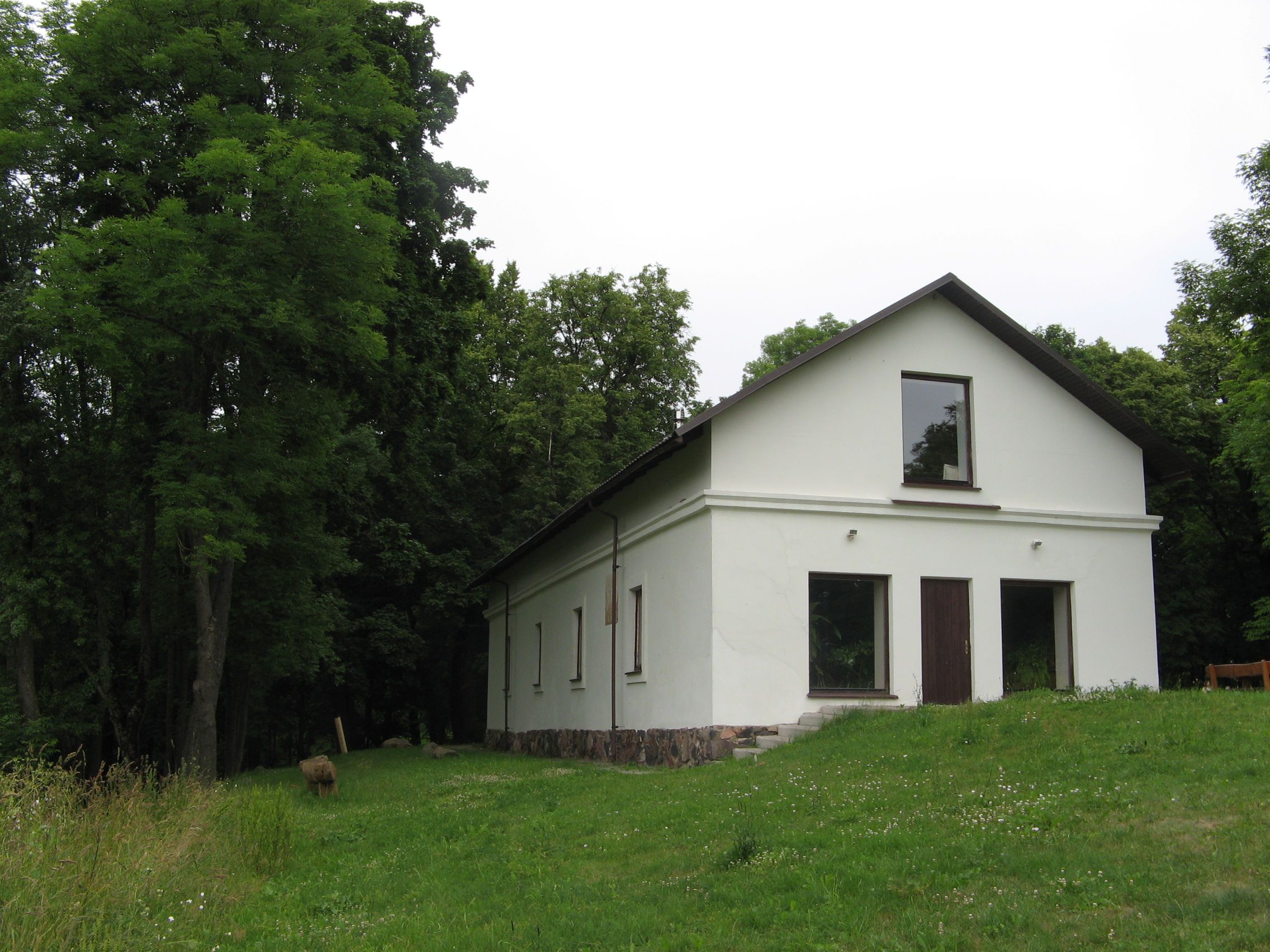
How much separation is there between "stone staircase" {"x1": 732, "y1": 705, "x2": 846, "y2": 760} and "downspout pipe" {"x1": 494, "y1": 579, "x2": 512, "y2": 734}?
628 inches

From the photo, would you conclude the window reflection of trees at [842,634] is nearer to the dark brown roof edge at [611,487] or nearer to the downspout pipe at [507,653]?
the dark brown roof edge at [611,487]

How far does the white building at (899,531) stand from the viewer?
1719 cm

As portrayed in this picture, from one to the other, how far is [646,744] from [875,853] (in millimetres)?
10863

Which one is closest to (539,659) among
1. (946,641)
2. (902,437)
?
(946,641)

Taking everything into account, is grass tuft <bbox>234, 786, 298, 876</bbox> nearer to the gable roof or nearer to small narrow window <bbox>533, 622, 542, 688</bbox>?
the gable roof

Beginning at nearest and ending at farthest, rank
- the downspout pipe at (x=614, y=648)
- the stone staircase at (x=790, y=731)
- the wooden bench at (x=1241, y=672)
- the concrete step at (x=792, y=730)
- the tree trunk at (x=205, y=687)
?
the wooden bench at (x=1241, y=672), the stone staircase at (x=790, y=731), the concrete step at (x=792, y=730), the tree trunk at (x=205, y=687), the downspout pipe at (x=614, y=648)

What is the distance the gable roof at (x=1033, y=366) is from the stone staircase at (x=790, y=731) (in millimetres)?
4350

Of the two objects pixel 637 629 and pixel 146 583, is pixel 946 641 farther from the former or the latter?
pixel 146 583

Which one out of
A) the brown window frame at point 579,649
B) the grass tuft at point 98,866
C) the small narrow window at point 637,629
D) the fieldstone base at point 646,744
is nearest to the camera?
the grass tuft at point 98,866

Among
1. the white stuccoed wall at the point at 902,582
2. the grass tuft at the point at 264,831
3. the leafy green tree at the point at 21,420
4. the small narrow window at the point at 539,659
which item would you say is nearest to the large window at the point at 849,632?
the white stuccoed wall at the point at 902,582

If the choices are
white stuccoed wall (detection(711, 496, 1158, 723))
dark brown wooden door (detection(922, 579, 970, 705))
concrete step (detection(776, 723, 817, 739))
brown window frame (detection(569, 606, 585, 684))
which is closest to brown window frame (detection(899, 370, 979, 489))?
white stuccoed wall (detection(711, 496, 1158, 723))

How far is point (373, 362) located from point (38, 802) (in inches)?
488

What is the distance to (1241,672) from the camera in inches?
642

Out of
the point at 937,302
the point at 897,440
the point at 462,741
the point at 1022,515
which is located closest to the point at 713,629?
the point at 897,440
